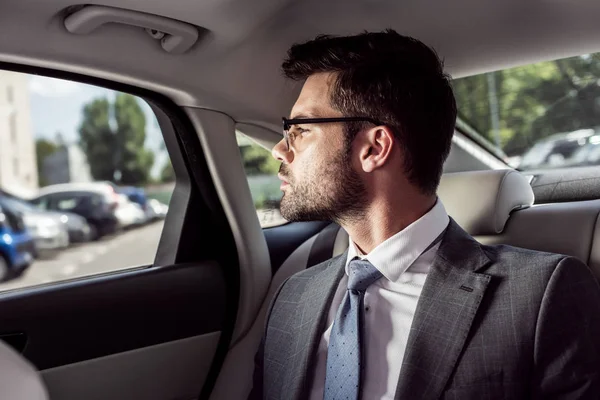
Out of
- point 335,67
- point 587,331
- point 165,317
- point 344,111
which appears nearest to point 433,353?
point 587,331

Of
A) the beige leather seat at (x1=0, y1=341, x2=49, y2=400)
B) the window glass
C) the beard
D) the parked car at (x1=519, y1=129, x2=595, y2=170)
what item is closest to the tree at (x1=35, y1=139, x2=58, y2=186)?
the beard

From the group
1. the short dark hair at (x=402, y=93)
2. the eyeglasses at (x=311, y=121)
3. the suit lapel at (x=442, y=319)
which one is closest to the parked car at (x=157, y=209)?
the eyeglasses at (x=311, y=121)

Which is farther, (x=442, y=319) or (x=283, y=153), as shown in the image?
(x=283, y=153)

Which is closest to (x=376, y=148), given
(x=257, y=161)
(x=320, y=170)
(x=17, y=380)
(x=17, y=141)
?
(x=320, y=170)

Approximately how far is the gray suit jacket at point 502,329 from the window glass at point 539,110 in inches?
40.7

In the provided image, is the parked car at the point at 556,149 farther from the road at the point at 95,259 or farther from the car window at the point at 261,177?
the road at the point at 95,259

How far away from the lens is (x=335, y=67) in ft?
6.40

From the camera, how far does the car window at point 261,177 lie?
9.03 ft

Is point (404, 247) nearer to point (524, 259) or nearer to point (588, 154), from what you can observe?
point (524, 259)

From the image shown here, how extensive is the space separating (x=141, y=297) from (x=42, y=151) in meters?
1.48

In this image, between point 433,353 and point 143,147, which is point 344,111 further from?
point 143,147

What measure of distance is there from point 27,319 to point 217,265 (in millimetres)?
779

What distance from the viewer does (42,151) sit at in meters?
3.52

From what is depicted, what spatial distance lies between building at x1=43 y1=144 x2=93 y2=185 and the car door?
0.55 m
